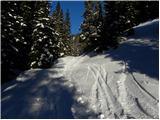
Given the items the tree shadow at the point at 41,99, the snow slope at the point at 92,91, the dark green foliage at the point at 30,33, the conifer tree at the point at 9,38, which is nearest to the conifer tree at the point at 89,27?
the dark green foliage at the point at 30,33

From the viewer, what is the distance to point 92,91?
18.2 meters

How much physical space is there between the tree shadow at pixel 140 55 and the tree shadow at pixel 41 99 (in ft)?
17.4

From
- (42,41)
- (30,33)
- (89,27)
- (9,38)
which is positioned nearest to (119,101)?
(9,38)

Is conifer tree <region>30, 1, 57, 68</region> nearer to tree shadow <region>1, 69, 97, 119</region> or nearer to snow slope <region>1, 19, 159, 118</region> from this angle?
snow slope <region>1, 19, 159, 118</region>

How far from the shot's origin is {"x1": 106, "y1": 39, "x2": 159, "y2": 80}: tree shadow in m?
22.0

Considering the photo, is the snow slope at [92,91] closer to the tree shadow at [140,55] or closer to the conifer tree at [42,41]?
the tree shadow at [140,55]

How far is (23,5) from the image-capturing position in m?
31.3

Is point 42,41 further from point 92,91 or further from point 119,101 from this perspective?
point 119,101

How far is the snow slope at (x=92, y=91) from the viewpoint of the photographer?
50.0 feet

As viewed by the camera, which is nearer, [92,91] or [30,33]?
[92,91]

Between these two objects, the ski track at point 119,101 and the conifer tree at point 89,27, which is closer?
the ski track at point 119,101

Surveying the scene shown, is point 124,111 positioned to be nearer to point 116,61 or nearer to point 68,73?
point 68,73

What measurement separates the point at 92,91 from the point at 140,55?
30.6 ft

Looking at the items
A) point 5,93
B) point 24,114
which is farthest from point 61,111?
point 5,93
